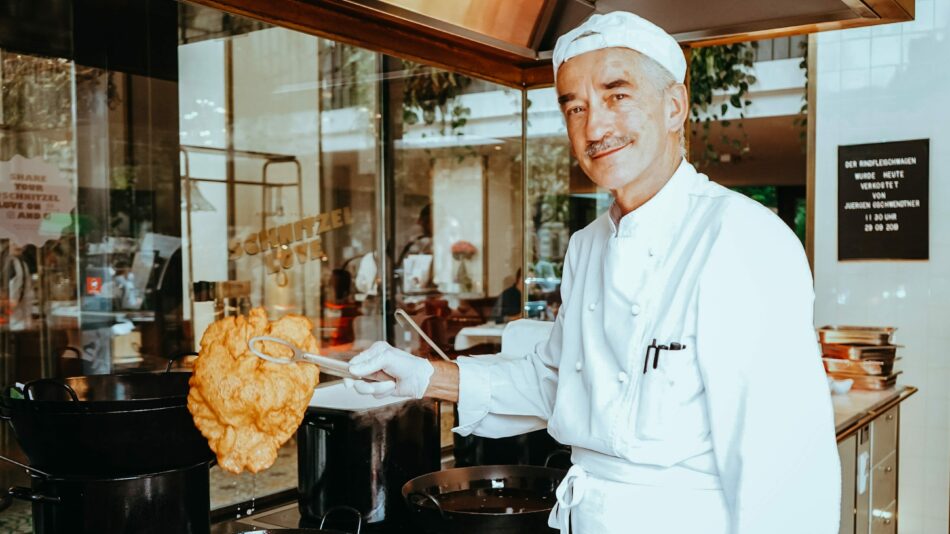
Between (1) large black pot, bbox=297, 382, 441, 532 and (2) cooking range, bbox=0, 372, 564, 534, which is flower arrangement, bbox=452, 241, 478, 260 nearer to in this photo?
(2) cooking range, bbox=0, 372, 564, 534

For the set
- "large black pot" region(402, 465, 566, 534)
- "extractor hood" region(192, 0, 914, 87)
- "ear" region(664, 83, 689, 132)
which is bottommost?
"large black pot" region(402, 465, 566, 534)

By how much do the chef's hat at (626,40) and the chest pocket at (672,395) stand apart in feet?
1.82

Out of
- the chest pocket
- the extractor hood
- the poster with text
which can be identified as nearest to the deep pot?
the chest pocket

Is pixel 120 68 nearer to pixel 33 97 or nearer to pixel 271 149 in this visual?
pixel 33 97

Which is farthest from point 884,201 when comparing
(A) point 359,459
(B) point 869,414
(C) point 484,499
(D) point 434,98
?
(A) point 359,459

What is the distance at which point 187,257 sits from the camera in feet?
18.1

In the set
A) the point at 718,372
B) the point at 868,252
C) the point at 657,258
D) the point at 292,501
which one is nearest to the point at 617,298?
the point at 657,258

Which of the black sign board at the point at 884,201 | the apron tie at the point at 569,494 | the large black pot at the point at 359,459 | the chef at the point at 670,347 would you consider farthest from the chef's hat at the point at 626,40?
the black sign board at the point at 884,201

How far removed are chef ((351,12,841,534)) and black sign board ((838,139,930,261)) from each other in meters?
3.76

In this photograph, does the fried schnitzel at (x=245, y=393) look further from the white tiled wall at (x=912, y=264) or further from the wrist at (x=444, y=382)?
the white tiled wall at (x=912, y=264)

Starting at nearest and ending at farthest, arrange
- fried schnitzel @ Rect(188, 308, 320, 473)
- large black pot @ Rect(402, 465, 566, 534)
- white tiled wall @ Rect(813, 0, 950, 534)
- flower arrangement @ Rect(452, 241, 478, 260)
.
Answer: fried schnitzel @ Rect(188, 308, 320, 473) → large black pot @ Rect(402, 465, 566, 534) → white tiled wall @ Rect(813, 0, 950, 534) → flower arrangement @ Rect(452, 241, 478, 260)

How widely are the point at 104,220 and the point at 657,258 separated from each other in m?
4.11

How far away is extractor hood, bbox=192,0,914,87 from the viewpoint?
2.45 meters

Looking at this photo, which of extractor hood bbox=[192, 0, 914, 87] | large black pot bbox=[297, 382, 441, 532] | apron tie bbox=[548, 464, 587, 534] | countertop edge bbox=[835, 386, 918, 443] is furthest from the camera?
countertop edge bbox=[835, 386, 918, 443]
